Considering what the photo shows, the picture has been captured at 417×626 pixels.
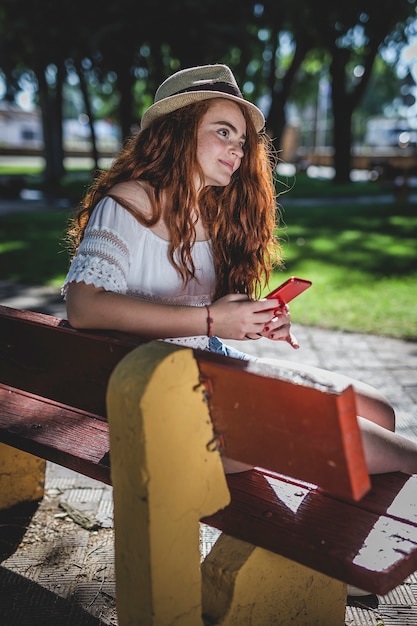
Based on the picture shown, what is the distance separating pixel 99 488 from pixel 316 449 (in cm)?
199

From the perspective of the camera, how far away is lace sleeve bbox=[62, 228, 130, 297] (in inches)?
81.8

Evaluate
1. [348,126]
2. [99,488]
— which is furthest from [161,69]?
[99,488]

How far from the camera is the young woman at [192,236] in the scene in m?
2.04

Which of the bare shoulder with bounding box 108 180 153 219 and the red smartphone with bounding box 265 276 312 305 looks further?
the bare shoulder with bounding box 108 180 153 219

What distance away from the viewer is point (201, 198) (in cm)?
262

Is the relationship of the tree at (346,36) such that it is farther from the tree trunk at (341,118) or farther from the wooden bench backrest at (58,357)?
the wooden bench backrest at (58,357)

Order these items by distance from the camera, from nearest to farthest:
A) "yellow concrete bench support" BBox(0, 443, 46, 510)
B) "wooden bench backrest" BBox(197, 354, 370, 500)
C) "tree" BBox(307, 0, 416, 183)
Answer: "wooden bench backrest" BBox(197, 354, 370, 500) → "yellow concrete bench support" BBox(0, 443, 46, 510) → "tree" BBox(307, 0, 416, 183)

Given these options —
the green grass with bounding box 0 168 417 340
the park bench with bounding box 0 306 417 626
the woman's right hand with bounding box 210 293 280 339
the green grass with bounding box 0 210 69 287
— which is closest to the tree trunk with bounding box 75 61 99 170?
the green grass with bounding box 0 168 417 340

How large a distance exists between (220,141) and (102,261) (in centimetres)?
69

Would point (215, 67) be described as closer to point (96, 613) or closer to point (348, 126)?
point (96, 613)

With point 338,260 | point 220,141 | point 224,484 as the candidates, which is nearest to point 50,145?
point 338,260

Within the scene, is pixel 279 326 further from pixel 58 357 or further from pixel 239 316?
pixel 58 357

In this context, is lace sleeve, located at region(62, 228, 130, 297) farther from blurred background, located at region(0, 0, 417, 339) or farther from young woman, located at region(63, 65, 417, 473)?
blurred background, located at region(0, 0, 417, 339)

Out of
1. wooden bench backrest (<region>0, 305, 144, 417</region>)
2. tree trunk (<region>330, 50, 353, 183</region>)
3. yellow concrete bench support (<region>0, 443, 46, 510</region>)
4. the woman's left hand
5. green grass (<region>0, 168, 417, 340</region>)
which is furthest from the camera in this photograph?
tree trunk (<region>330, 50, 353, 183</region>)
